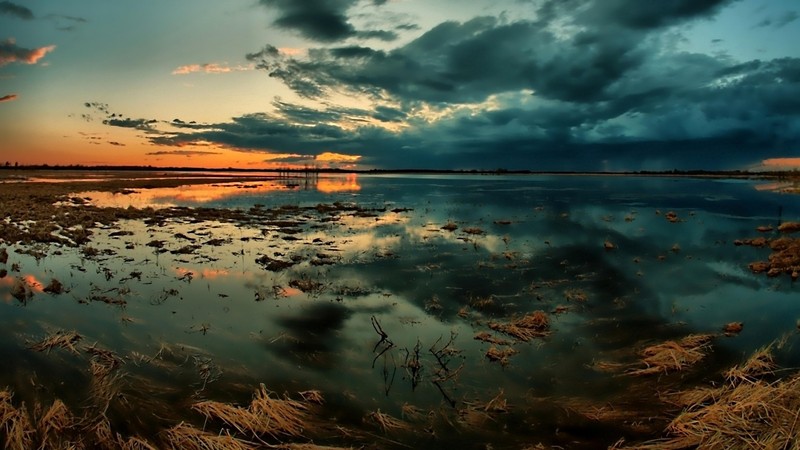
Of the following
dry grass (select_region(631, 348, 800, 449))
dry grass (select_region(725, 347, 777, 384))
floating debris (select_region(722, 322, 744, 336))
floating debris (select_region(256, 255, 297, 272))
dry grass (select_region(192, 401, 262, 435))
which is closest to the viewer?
dry grass (select_region(631, 348, 800, 449))

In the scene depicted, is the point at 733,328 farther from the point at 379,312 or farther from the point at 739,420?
the point at 379,312

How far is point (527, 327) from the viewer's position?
1395cm

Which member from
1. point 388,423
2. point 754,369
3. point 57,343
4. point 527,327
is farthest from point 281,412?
point 754,369

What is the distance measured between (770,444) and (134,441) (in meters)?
11.1

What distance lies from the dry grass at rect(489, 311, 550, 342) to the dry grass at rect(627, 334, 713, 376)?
2885 mm

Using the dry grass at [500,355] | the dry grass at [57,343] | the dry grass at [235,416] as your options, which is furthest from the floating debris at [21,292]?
the dry grass at [500,355]

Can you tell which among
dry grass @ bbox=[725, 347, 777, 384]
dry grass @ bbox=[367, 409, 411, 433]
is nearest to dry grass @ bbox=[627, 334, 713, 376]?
dry grass @ bbox=[725, 347, 777, 384]

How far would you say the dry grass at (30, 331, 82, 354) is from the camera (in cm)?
1203

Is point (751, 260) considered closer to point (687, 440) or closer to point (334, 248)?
point (687, 440)

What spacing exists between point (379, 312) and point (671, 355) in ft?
30.2

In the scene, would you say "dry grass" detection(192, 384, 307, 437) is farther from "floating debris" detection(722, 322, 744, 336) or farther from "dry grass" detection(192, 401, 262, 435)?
"floating debris" detection(722, 322, 744, 336)

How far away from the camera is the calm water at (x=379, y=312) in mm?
10422

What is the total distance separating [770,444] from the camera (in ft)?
22.3

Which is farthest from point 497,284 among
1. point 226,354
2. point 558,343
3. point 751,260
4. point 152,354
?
point 751,260
